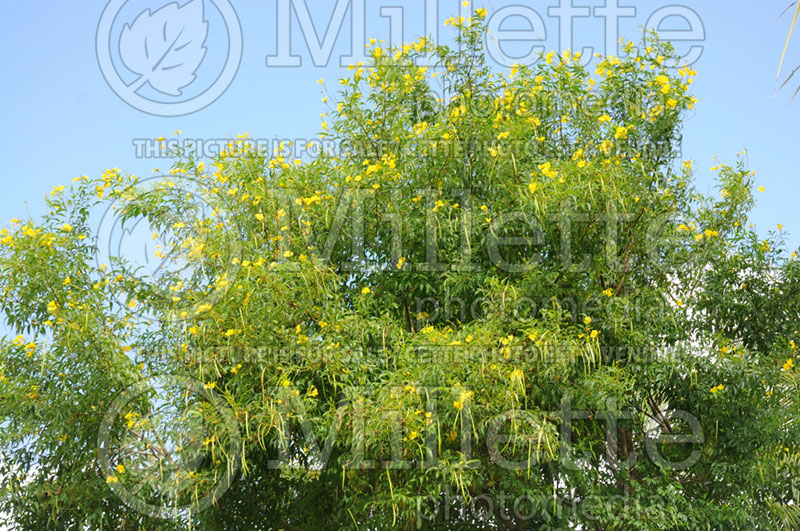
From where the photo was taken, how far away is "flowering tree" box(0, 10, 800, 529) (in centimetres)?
475

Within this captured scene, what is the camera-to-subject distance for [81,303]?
215 inches

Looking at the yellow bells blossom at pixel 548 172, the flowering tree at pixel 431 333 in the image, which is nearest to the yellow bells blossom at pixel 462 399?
the flowering tree at pixel 431 333

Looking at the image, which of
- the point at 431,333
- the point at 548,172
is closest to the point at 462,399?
the point at 431,333

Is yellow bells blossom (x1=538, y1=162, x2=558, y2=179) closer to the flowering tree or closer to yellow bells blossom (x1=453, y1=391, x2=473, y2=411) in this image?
the flowering tree

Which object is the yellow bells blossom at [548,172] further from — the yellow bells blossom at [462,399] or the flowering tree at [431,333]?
the yellow bells blossom at [462,399]

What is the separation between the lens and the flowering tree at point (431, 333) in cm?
475

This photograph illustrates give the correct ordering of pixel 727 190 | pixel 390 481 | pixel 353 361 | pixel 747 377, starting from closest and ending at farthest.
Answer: pixel 390 481, pixel 353 361, pixel 747 377, pixel 727 190

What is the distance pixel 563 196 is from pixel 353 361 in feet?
5.27

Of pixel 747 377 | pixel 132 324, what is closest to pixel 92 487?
pixel 132 324

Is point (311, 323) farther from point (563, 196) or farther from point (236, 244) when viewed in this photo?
point (563, 196)

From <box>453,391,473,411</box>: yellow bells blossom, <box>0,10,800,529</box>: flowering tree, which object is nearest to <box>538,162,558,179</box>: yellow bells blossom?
<box>0,10,800,529</box>: flowering tree

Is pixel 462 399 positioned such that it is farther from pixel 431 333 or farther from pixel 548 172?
pixel 548 172

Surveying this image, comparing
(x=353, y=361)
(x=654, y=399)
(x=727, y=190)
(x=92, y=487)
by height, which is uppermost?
(x=727, y=190)

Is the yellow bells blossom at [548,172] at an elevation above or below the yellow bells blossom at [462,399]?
above
